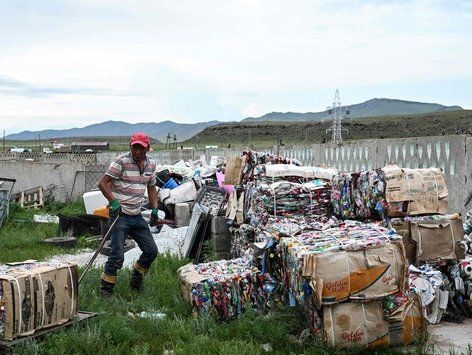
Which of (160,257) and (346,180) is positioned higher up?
(346,180)

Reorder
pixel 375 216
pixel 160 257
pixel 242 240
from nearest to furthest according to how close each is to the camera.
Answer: pixel 375 216, pixel 242 240, pixel 160 257

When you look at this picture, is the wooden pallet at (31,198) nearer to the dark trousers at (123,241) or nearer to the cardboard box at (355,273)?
the dark trousers at (123,241)

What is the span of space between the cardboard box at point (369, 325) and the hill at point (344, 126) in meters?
55.6

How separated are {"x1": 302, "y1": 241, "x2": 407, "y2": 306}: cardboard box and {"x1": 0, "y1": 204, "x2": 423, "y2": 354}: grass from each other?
47 centimetres

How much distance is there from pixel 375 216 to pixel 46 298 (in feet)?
12.1

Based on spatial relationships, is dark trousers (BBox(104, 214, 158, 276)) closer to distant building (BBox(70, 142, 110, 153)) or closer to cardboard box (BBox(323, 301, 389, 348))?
cardboard box (BBox(323, 301, 389, 348))

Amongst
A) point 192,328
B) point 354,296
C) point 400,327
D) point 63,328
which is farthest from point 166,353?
point 400,327

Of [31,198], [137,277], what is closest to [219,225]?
[137,277]

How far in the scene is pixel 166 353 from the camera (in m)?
5.16

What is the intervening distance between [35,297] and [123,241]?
6.39ft

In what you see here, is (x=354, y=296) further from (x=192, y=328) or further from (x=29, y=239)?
(x=29, y=239)

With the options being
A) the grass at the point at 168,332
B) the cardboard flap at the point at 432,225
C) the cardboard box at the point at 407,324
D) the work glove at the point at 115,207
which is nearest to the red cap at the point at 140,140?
the work glove at the point at 115,207

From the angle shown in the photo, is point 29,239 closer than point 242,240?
No

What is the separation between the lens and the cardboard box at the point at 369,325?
5.00 m
